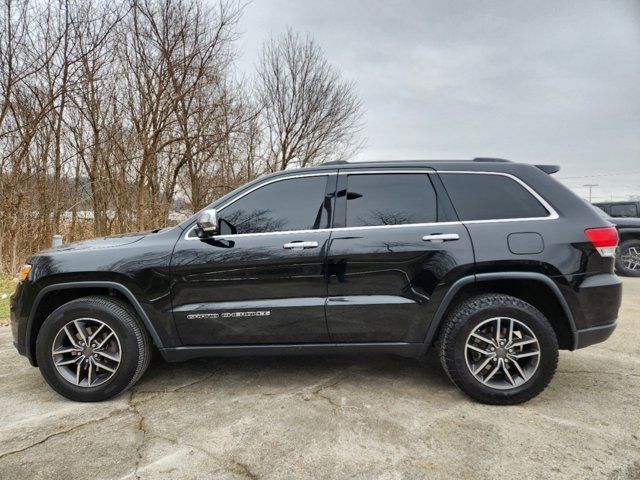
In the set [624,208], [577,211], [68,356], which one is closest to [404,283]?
[577,211]

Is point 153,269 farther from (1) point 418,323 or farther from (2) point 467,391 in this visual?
(2) point 467,391

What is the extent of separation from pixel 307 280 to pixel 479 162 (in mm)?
1647

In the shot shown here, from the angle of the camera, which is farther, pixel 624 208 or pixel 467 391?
pixel 624 208

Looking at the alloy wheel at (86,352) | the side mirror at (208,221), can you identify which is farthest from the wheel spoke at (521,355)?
the alloy wheel at (86,352)

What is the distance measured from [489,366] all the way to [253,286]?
70.9 inches

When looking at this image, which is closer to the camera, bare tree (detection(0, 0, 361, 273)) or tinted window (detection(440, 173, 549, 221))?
tinted window (detection(440, 173, 549, 221))

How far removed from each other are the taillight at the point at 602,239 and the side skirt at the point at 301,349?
1449 mm

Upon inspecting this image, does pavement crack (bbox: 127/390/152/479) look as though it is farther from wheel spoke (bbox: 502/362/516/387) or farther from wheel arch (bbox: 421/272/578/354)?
wheel spoke (bbox: 502/362/516/387)

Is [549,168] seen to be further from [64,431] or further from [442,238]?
[64,431]

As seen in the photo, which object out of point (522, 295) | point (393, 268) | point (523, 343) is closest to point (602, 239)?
point (522, 295)

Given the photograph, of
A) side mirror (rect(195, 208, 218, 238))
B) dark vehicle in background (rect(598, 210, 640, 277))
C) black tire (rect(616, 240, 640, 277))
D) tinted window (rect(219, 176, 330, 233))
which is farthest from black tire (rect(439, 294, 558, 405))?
black tire (rect(616, 240, 640, 277))

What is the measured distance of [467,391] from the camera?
106 inches

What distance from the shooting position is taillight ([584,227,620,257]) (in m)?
2.66

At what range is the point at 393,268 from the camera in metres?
2.72
